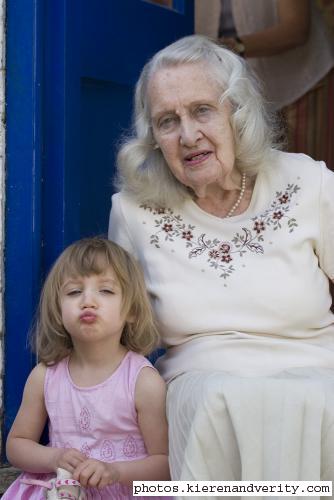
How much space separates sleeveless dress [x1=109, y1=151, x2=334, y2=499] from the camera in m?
2.78

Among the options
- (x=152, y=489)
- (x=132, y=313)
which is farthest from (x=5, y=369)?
(x=152, y=489)

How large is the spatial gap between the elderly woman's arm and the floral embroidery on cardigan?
55.3 inches

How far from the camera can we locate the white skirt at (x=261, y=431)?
2.35 meters

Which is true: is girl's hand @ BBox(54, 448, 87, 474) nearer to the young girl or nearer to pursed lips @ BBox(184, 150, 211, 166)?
the young girl

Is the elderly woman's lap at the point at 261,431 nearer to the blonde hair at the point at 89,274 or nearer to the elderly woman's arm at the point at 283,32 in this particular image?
the blonde hair at the point at 89,274

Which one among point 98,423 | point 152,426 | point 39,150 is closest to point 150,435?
point 152,426

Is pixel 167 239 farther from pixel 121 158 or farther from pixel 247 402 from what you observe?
pixel 247 402

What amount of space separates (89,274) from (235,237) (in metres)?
0.44

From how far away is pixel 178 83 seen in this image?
9.41 ft

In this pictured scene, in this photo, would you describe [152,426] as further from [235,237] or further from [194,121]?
[194,121]

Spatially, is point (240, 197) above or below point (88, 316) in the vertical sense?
above

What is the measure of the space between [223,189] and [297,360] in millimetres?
570

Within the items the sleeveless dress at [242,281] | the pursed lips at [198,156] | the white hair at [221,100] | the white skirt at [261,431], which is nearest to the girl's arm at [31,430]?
the sleeveless dress at [242,281]

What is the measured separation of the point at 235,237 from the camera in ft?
9.57
